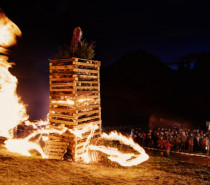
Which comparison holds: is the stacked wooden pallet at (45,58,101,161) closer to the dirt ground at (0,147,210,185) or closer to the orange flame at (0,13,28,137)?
the dirt ground at (0,147,210,185)

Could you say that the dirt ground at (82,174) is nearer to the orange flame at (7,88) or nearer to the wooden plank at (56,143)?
the wooden plank at (56,143)

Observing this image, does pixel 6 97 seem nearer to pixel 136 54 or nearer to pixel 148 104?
pixel 148 104

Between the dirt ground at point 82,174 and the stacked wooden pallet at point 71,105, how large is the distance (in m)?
0.87

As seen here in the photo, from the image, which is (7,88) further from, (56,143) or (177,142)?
(177,142)

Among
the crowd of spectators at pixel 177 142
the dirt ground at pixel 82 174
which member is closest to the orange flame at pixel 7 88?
the dirt ground at pixel 82 174

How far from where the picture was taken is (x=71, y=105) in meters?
7.65

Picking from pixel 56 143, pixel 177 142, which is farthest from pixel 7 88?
pixel 177 142

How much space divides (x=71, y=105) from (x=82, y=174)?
2559mm

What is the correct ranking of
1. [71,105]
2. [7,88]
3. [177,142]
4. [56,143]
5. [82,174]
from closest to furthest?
[82,174] < [71,105] < [56,143] < [7,88] < [177,142]

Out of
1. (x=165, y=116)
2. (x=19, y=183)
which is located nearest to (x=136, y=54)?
(x=165, y=116)

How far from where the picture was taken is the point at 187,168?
25.4ft

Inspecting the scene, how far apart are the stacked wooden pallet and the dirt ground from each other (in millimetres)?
872

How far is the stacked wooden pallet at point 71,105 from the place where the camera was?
7.59 meters

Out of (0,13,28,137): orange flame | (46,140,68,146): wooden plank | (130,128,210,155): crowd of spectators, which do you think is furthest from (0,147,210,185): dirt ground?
(130,128,210,155): crowd of spectators
